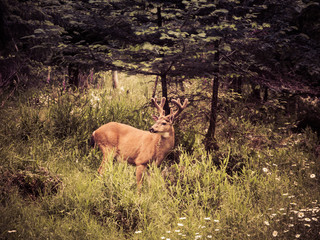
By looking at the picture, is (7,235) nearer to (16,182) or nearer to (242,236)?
(16,182)

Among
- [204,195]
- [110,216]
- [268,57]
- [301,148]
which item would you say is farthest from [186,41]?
[301,148]

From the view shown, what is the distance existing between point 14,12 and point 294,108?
9.92 m

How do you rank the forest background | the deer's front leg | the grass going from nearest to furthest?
the grass
the forest background
the deer's front leg

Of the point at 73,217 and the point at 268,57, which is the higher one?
the point at 268,57

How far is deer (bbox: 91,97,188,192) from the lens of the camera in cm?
479

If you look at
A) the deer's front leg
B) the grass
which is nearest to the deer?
the deer's front leg

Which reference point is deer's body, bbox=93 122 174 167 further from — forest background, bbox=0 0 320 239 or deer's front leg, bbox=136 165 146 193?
forest background, bbox=0 0 320 239

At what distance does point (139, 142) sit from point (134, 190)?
82 centimetres

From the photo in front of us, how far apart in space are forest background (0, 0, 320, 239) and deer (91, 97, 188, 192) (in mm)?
242

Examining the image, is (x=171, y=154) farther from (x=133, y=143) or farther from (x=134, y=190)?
(x=134, y=190)

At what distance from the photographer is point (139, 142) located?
4977 mm

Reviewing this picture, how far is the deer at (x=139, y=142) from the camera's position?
15.7 feet

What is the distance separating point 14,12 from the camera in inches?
403

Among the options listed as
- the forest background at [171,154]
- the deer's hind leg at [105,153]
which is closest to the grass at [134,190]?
the forest background at [171,154]
